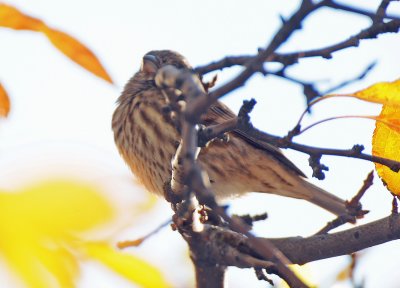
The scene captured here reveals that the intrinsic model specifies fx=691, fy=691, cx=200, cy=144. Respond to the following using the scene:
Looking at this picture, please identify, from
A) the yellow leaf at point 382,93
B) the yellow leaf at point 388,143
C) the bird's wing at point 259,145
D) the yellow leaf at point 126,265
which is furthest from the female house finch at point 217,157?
the yellow leaf at point 126,265

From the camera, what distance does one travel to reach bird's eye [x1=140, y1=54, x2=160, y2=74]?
19.2 ft

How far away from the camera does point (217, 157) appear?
5.77 meters

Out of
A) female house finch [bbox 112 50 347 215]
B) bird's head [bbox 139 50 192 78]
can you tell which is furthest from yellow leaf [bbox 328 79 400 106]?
bird's head [bbox 139 50 192 78]

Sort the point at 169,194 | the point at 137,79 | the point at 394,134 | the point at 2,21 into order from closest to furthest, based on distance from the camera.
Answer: the point at 2,21 → the point at 394,134 → the point at 169,194 → the point at 137,79

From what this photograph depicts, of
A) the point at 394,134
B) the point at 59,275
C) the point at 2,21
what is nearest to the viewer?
the point at 59,275

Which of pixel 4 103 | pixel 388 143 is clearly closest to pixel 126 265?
pixel 4 103

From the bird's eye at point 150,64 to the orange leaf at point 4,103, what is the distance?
4216mm

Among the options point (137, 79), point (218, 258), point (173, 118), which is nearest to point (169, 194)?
point (218, 258)

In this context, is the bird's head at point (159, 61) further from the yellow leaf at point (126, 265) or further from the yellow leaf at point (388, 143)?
the yellow leaf at point (126, 265)

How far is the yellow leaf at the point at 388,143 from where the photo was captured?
82.5 inches

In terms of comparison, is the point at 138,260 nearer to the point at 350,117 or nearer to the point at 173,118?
the point at 173,118

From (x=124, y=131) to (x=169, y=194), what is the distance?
2.73 metres

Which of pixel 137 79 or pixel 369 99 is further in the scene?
pixel 137 79

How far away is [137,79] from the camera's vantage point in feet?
21.0
